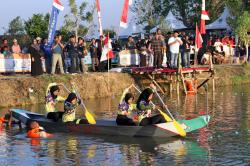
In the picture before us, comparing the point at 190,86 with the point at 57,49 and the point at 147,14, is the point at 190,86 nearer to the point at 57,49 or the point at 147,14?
the point at 57,49

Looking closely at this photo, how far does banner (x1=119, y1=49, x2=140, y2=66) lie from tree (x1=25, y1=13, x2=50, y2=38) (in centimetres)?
1085

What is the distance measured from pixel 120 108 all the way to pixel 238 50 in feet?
80.5

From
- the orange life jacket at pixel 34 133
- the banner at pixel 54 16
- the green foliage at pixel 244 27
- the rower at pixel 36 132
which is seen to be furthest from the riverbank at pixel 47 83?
the orange life jacket at pixel 34 133

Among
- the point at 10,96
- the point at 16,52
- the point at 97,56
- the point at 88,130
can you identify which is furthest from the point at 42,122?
the point at 97,56

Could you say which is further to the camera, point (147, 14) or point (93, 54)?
point (147, 14)

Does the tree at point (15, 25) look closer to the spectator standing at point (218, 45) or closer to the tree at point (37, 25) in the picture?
the tree at point (37, 25)

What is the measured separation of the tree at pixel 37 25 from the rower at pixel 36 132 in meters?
25.5

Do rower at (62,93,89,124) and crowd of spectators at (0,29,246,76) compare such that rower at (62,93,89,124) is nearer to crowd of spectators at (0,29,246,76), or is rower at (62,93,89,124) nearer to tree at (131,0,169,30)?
crowd of spectators at (0,29,246,76)

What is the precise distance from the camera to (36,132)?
1705 centimetres

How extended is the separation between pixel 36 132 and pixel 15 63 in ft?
38.6

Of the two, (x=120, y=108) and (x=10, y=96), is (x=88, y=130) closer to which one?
(x=120, y=108)

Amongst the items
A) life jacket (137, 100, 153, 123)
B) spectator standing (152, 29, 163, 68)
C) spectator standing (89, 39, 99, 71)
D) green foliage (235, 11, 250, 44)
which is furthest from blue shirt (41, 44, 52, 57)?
green foliage (235, 11, 250, 44)

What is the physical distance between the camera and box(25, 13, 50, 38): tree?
42375mm

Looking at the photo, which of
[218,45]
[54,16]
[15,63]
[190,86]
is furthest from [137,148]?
[218,45]
